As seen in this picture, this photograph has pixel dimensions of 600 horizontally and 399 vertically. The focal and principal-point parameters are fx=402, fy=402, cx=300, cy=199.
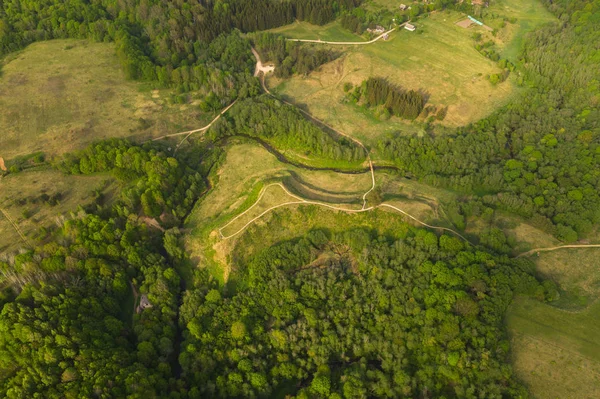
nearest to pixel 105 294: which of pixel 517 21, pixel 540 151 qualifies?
pixel 540 151

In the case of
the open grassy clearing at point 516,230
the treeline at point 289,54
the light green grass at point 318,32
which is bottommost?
the open grassy clearing at point 516,230

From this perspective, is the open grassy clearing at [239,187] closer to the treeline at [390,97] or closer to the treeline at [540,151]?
the treeline at [540,151]

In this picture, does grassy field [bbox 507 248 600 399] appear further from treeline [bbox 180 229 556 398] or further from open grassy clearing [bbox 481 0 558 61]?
open grassy clearing [bbox 481 0 558 61]

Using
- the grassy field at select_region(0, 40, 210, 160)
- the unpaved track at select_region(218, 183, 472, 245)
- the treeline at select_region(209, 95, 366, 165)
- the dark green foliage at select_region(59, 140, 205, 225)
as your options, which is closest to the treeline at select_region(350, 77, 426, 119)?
the treeline at select_region(209, 95, 366, 165)

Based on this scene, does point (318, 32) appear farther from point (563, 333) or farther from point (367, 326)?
point (563, 333)

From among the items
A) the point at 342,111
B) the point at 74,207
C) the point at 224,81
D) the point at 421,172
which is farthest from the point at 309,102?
the point at 74,207

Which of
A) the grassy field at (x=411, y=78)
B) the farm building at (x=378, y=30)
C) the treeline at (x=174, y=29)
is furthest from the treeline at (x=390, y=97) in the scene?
the treeline at (x=174, y=29)

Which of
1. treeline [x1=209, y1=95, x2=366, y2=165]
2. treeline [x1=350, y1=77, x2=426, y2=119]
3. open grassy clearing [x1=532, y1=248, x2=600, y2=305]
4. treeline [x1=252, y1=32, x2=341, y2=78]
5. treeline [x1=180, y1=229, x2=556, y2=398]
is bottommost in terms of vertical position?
treeline [x1=180, y1=229, x2=556, y2=398]
